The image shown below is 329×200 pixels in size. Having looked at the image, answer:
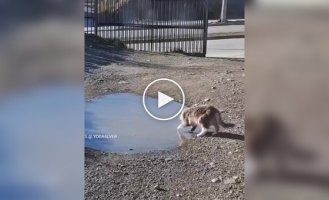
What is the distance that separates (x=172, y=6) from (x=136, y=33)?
219mm

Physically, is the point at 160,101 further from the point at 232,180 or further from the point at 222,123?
the point at 232,180

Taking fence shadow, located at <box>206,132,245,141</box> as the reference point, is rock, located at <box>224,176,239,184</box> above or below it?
below

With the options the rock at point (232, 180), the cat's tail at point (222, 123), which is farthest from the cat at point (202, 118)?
the rock at point (232, 180)

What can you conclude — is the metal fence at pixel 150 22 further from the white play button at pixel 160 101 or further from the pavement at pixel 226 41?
the white play button at pixel 160 101

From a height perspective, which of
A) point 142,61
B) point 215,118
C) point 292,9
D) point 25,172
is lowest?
point 25,172

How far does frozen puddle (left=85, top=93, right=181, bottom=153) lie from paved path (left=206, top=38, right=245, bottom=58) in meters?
0.33

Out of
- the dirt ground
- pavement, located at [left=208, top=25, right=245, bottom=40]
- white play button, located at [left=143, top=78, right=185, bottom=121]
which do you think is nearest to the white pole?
pavement, located at [left=208, top=25, right=245, bottom=40]

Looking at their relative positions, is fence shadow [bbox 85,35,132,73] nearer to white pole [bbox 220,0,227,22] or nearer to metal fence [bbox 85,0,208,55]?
metal fence [bbox 85,0,208,55]

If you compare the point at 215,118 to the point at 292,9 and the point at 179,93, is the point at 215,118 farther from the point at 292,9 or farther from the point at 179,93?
the point at 292,9

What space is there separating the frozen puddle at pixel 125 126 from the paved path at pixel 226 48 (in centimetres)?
33

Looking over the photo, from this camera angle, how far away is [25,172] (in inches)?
153

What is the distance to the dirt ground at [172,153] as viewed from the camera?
384 cm

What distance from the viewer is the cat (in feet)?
12.5

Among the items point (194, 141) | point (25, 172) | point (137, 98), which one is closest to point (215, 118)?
point (194, 141)
